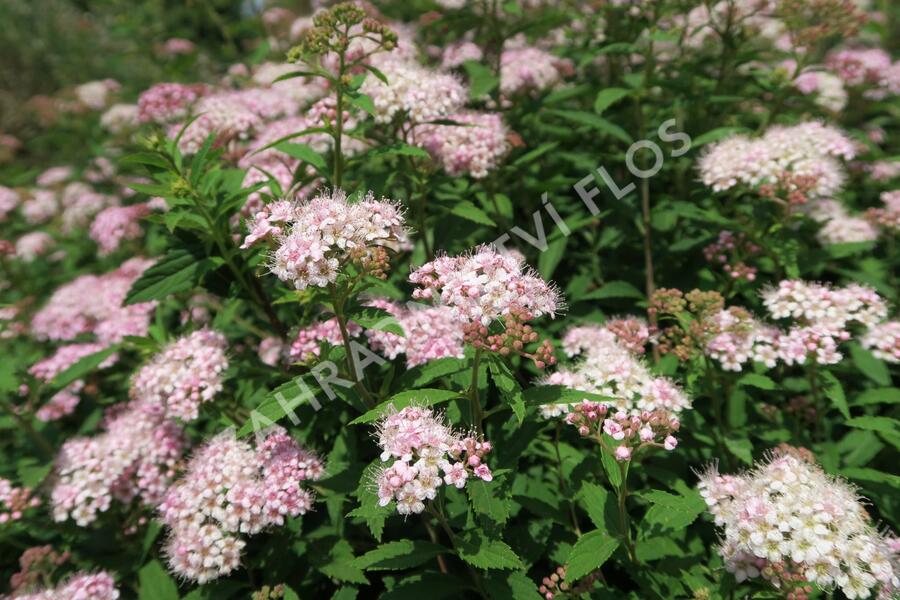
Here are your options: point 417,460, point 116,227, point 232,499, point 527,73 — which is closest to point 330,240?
point 417,460

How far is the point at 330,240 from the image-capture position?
75.2 inches

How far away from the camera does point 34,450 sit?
3.46 meters

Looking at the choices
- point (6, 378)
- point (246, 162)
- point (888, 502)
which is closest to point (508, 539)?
point (888, 502)

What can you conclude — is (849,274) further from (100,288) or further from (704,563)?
(100,288)

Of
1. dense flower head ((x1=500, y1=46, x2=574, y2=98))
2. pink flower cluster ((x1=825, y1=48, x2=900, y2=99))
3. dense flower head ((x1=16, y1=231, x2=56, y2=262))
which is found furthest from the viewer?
dense flower head ((x1=16, y1=231, x2=56, y2=262))

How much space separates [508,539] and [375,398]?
851 millimetres

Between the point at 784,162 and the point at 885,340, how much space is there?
1.06m

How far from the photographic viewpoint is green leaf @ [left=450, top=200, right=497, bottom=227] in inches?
112

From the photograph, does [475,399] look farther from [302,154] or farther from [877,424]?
[877,424]

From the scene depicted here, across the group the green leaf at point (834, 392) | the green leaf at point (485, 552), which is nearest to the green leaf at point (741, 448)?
the green leaf at point (834, 392)

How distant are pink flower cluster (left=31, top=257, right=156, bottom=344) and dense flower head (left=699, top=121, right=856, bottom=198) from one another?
367 cm

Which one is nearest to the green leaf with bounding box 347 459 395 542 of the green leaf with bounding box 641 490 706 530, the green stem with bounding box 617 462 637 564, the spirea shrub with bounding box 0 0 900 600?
the spirea shrub with bounding box 0 0 900 600

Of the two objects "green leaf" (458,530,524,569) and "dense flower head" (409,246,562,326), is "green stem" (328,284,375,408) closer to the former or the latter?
"dense flower head" (409,246,562,326)

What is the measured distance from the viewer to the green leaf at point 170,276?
8.48 ft
